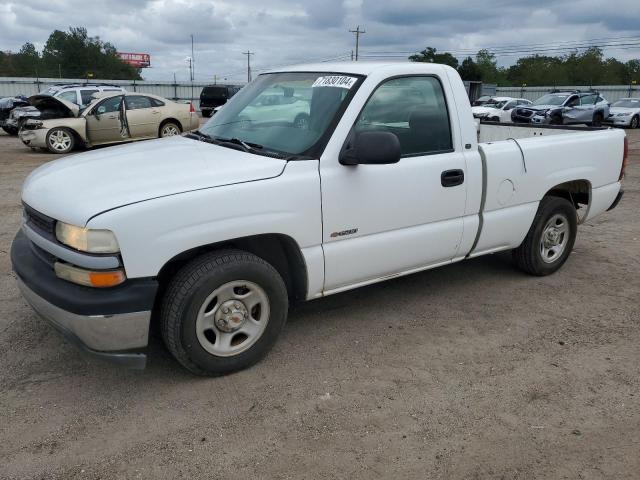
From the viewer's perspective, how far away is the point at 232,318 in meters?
3.30

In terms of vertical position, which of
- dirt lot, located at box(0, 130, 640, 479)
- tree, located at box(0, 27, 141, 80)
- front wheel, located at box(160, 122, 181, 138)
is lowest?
dirt lot, located at box(0, 130, 640, 479)

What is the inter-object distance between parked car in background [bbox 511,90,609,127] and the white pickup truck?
794 inches

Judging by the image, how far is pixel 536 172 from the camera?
4629 mm

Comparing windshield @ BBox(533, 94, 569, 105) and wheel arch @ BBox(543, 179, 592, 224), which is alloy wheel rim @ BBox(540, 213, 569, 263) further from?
windshield @ BBox(533, 94, 569, 105)

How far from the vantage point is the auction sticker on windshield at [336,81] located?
372 centimetres

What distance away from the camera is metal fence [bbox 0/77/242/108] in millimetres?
34938

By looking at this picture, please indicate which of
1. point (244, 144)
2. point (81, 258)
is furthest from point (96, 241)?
point (244, 144)

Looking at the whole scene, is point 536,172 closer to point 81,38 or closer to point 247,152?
point 247,152

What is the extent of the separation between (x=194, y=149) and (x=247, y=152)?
0.43m

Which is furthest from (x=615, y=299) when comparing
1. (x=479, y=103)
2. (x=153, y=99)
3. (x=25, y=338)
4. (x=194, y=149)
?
(x=479, y=103)

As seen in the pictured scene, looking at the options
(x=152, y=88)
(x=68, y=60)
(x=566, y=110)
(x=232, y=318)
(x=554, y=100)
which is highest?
(x=68, y=60)

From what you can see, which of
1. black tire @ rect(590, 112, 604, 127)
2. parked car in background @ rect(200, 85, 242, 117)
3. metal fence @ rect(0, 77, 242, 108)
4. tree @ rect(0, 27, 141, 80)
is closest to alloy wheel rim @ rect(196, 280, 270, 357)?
black tire @ rect(590, 112, 604, 127)

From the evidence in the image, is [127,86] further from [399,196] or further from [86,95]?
[399,196]

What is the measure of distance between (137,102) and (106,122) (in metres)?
1.00
